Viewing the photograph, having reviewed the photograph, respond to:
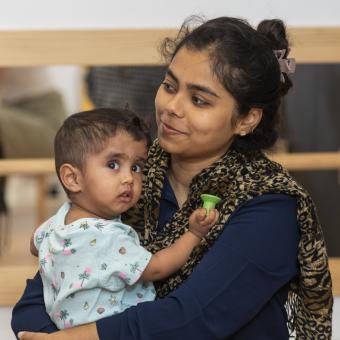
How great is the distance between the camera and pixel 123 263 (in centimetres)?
157

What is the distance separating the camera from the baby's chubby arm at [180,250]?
162 cm

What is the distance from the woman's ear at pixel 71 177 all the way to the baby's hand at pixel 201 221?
245mm

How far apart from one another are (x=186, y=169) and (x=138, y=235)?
0.19 meters

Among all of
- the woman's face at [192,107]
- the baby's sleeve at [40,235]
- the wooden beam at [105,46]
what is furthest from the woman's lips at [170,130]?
the wooden beam at [105,46]

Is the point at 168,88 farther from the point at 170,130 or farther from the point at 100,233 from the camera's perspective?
the point at 100,233

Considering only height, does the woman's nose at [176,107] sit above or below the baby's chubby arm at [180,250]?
above

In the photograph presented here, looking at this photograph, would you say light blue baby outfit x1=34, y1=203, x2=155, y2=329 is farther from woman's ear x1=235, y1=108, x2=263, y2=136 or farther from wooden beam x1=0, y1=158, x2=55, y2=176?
wooden beam x1=0, y1=158, x2=55, y2=176

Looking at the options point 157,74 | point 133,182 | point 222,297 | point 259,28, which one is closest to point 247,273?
point 222,297

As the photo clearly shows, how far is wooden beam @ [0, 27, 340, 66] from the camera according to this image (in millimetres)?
2441

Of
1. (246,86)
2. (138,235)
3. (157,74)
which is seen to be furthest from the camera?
(157,74)

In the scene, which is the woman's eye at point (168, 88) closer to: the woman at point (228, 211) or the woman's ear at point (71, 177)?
the woman at point (228, 211)

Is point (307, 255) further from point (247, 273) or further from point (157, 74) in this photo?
point (157, 74)

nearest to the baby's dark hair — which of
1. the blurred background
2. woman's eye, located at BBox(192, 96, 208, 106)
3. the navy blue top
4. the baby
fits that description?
the baby

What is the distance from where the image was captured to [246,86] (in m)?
1.67
